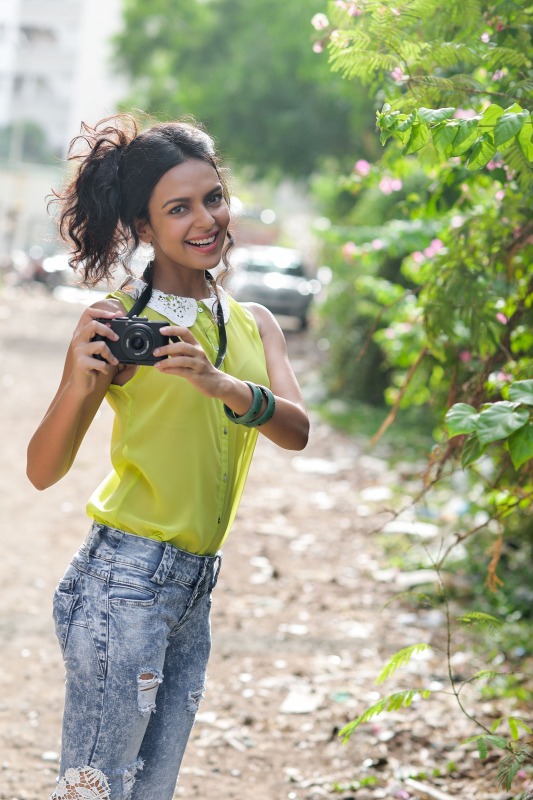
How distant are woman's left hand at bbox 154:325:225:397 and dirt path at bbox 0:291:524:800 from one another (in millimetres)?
2395

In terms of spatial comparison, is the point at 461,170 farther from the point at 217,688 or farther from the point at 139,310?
the point at 217,688

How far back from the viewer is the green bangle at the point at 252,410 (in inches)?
96.5

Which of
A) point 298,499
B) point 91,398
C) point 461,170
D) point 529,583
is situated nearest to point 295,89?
point 298,499

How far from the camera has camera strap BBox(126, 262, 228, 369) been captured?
255cm

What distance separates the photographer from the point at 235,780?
4496mm

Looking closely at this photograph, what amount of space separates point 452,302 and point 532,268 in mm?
325

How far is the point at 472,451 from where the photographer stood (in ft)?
7.47

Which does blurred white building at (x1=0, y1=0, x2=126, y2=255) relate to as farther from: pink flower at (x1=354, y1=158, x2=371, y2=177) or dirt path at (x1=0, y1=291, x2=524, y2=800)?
pink flower at (x1=354, y1=158, x2=371, y2=177)

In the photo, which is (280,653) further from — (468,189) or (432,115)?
(432,115)

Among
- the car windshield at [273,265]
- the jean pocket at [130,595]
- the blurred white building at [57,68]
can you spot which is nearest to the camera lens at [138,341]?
the jean pocket at [130,595]

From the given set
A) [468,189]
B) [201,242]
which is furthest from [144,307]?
[468,189]

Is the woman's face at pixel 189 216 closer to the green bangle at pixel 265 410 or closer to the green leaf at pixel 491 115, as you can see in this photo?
the green bangle at pixel 265 410

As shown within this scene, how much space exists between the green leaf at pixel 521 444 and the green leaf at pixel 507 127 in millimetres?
520

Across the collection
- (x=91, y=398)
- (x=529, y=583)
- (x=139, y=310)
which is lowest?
(x=529, y=583)
